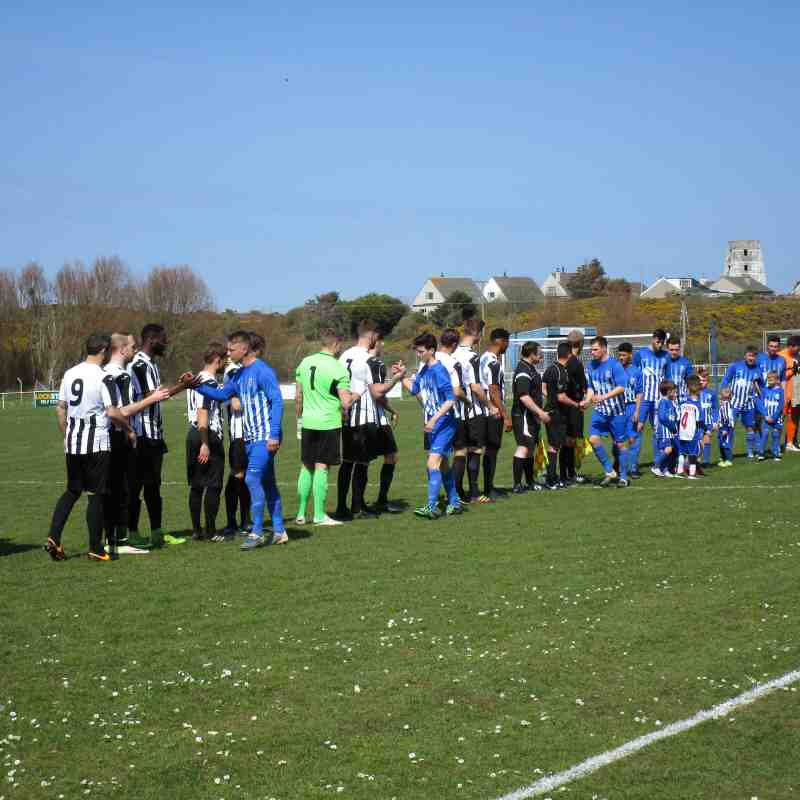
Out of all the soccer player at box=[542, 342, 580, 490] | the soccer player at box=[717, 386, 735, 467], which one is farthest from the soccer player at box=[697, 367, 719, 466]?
the soccer player at box=[542, 342, 580, 490]

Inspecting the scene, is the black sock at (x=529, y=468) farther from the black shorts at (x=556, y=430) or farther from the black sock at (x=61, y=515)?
the black sock at (x=61, y=515)

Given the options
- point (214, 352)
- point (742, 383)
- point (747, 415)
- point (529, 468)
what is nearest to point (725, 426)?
point (747, 415)

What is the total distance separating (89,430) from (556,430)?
7032 mm

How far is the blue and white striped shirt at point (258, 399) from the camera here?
10508 mm

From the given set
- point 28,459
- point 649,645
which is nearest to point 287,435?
point 28,459

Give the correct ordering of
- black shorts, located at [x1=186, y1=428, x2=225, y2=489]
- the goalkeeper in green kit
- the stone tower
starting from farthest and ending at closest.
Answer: the stone tower, the goalkeeper in green kit, black shorts, located at [x1=186, y1=428, x2=225, y2=489]

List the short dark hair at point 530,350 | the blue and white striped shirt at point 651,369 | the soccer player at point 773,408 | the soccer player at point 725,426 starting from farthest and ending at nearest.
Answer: the soccer player at point 773,408 < the soccer player at point 725,426 < the blue and white striped shirt at point 651,369 < the short dark hair at point 530,350

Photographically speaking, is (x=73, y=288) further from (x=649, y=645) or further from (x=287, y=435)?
(x=649, y=645)

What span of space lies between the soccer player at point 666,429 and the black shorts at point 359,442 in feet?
17.9

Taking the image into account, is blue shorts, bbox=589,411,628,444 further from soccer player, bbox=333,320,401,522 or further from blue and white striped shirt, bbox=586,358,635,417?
soccer player, bbox=333,320,401,522

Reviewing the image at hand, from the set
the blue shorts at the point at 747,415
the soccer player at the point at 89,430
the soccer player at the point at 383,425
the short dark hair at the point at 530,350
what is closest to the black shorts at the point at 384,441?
the soccer player at the point at 383,425

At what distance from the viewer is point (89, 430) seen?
32.5 ft

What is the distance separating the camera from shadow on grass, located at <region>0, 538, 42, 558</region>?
10951 mm

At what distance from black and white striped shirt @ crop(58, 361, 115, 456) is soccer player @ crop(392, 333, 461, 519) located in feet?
11.9
